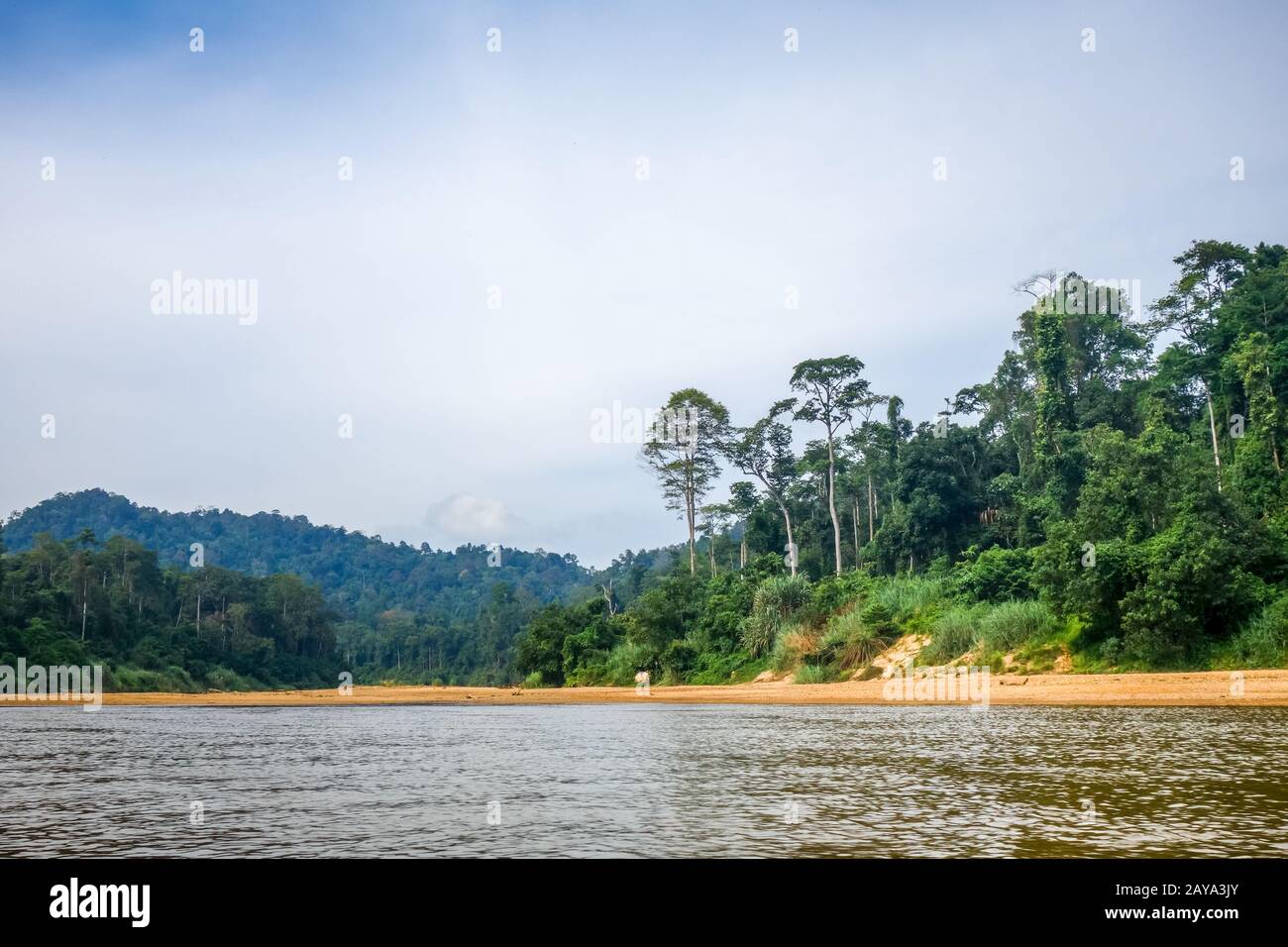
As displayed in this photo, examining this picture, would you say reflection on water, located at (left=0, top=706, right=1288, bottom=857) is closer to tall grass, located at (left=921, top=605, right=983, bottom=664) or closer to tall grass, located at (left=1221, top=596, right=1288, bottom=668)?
tall grass, located at (left=1221, top=596, right=1288, bottom=668)

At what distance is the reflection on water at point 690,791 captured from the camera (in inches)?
365

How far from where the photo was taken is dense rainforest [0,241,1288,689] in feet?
101

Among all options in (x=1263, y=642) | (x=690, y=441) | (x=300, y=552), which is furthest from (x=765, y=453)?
(x=300, y=552)

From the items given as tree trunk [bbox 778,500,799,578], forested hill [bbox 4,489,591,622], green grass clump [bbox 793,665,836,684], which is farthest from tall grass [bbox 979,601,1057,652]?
forested hill [bbox 4,489,591,622]

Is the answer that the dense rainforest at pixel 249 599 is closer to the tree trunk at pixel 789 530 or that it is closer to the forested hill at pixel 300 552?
the forested hill at pixel 300 552

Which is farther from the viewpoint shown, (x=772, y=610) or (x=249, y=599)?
(x=249, y=599)

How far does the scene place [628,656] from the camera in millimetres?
50125

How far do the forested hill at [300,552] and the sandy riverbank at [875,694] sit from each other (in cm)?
11299

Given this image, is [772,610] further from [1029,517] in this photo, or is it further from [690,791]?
[690,791]

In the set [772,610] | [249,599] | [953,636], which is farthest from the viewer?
[249,599]

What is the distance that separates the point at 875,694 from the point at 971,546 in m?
12.3

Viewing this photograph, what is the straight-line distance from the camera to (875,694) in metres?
36.2

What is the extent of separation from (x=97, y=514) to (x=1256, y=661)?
203292mm

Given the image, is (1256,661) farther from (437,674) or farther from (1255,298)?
(437,674)
